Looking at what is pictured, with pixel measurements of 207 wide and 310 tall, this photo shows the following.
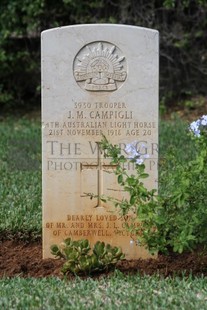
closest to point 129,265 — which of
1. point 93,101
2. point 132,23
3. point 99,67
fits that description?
point 93,101

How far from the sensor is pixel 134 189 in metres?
5.41

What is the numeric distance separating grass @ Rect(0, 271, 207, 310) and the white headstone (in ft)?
2.57

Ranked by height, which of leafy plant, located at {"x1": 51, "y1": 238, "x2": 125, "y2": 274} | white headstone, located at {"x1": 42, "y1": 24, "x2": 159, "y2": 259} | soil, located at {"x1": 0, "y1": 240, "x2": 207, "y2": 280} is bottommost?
soil, located at {"x1": 0, "y1": 240, "x2": 207, "y2": 280}

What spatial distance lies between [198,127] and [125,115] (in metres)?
0.67

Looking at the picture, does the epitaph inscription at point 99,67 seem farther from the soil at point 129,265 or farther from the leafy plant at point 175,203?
the soil at point 129,265

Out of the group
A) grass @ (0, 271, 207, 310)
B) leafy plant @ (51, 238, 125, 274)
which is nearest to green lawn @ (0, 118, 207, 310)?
grass @ (0, 271, 207, 310)

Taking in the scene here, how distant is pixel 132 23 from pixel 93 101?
795cm

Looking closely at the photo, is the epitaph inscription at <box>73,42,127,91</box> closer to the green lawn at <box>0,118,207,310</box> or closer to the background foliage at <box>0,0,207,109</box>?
the green lawn at <box>0,118,207,310</box>

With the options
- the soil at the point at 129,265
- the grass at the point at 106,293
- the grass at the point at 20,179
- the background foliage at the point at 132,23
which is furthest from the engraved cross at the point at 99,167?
the background foliage at the point at 132,23

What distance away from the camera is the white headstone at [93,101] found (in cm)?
591

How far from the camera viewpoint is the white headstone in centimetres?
591

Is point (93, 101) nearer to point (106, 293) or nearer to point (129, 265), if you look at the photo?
point (129, 265)

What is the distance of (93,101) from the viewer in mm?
5949

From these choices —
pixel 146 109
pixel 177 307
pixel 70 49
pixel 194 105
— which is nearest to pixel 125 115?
pixel 146 109
